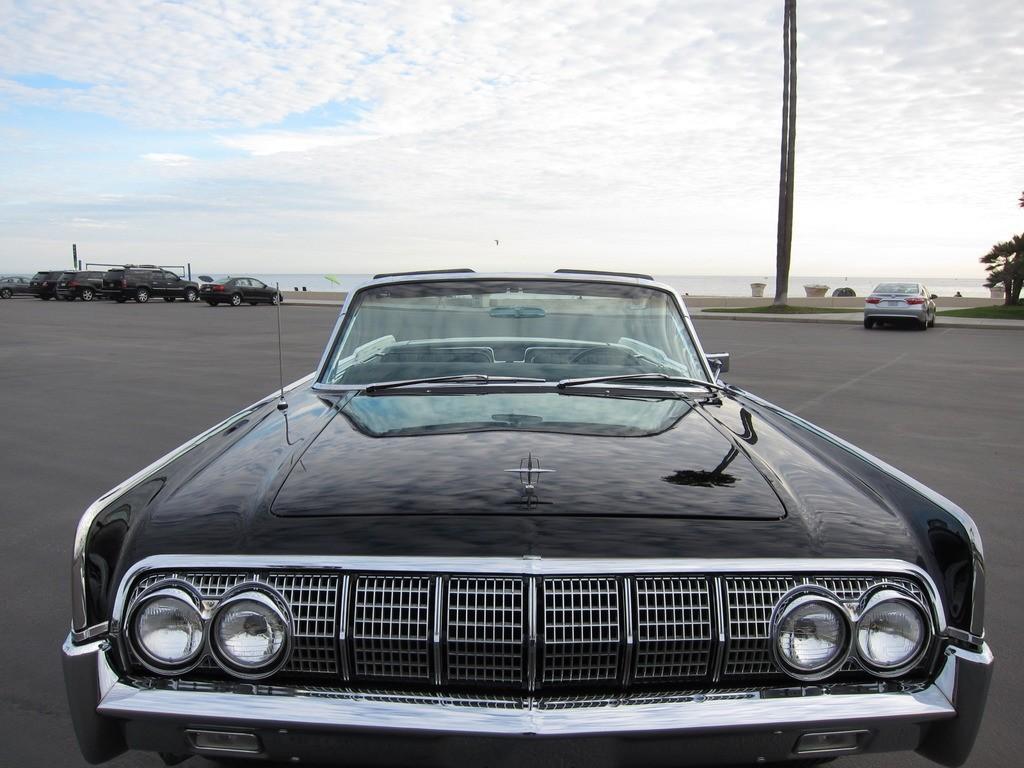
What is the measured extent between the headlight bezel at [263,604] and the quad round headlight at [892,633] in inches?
50.2

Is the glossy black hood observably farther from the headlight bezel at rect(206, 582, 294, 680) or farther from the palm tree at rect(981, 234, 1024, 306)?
the palm tree at rect(981, 234, 1024, 306)

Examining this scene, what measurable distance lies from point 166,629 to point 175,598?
0.27 ft

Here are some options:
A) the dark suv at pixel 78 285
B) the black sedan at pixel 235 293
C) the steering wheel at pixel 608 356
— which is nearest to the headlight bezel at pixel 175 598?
the steering wheel at pixel 608 356

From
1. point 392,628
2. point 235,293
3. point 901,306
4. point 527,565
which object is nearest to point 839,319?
point 901,306

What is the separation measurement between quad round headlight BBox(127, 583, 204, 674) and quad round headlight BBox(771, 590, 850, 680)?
4.23ft

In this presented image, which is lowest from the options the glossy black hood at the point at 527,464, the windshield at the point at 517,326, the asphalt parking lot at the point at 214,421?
the asphalt parking lot at the point at 214,421

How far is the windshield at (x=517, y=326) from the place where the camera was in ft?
12.2

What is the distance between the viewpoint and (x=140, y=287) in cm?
4144

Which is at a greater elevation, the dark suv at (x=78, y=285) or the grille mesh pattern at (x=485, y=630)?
the dark suv at (x=78, y=285)

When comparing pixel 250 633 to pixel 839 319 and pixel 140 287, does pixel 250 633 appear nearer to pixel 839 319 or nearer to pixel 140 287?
pixel 839 319

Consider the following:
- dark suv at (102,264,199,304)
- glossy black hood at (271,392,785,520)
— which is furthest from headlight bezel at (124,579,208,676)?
dark suv at (102,264,199,304)

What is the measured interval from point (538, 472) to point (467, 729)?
661 mm

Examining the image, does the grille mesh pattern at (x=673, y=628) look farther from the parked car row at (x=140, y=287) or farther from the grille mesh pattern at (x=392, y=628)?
the parked car row at (x=140, y=287)

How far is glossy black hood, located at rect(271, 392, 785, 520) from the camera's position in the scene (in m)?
2.05
